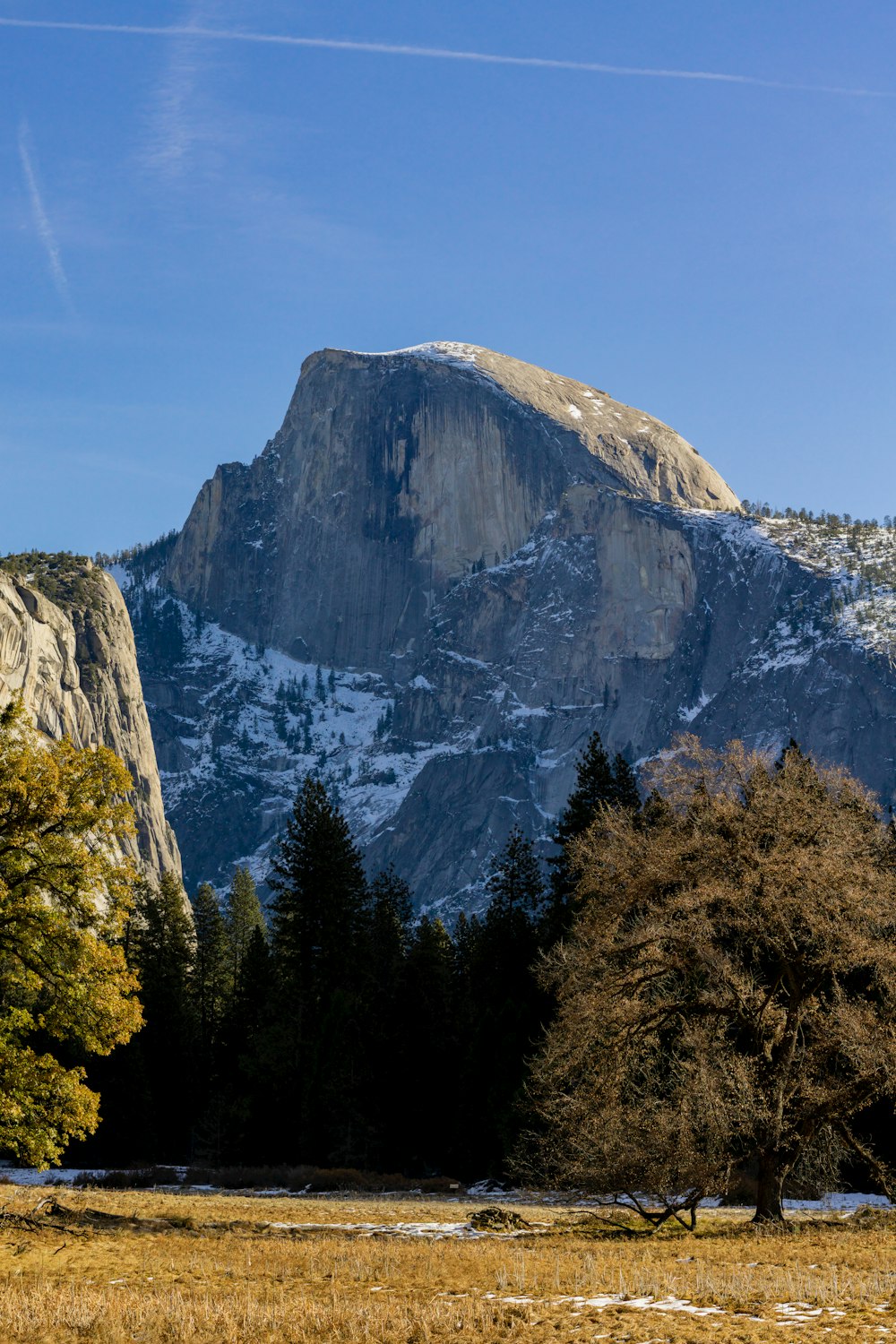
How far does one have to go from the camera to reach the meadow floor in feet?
43.0

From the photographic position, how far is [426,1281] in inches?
637

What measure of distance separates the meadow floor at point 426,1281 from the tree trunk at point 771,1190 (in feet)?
1.52

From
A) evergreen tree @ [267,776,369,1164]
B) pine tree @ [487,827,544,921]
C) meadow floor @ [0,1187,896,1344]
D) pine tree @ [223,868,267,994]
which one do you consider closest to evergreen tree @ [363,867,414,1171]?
evergreen tree @ [267,776,369,1164]

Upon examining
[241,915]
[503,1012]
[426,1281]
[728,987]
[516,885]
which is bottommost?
[426,1281]

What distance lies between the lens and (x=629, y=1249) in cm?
1972

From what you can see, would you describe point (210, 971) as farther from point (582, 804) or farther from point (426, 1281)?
point (426, 1281)

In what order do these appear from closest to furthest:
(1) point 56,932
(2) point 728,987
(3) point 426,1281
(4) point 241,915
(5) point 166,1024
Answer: (3) point 426,1281 → (1) point 56,932 → (2) point 728,987 → (5) point 166,1024 → (4) point 241,915

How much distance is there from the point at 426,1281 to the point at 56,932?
9314 millimetres

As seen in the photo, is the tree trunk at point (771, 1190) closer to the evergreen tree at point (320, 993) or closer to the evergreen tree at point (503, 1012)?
the evergreen tree at point (503, 1012)

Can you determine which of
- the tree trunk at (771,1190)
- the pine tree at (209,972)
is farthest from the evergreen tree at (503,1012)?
the pine tree at (209,972)

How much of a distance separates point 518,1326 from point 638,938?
10091mm

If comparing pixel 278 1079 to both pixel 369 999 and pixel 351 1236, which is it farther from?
pixel 351 1236

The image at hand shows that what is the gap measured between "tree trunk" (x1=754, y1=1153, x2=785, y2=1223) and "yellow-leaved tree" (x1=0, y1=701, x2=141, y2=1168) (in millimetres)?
10796

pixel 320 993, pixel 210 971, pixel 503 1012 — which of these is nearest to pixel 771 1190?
pixel 503 1012
